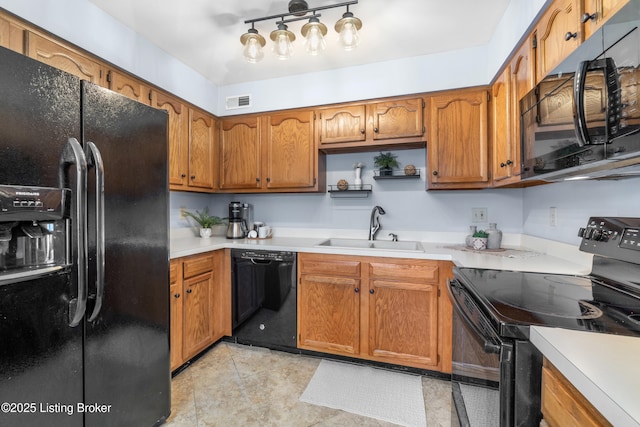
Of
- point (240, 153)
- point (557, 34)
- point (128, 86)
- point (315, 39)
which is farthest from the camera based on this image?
point (240, 153)

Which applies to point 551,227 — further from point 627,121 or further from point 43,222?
point 43,222

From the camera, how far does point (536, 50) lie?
4.72 ft

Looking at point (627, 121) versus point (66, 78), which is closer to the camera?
point (627, 121)

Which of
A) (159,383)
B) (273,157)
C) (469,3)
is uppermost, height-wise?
(469,3)

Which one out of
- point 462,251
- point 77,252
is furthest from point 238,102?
point 462,251

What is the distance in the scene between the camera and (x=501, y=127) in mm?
1904

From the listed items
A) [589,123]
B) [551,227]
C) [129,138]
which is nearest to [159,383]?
[129,138]

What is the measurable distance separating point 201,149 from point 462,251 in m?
2.33

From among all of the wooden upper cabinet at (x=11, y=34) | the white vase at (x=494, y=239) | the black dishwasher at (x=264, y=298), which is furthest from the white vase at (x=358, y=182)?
the wooden upper cabinet at (x=11, y=34)

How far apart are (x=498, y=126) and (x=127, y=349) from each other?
255 centimetres

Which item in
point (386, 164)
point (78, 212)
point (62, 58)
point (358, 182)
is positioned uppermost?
point (62, 58)

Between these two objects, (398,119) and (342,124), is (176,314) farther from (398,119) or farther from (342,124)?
(398,119)

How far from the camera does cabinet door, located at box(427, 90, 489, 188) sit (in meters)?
2.11

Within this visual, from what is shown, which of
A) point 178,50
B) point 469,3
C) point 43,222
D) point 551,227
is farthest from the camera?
point 178,50
